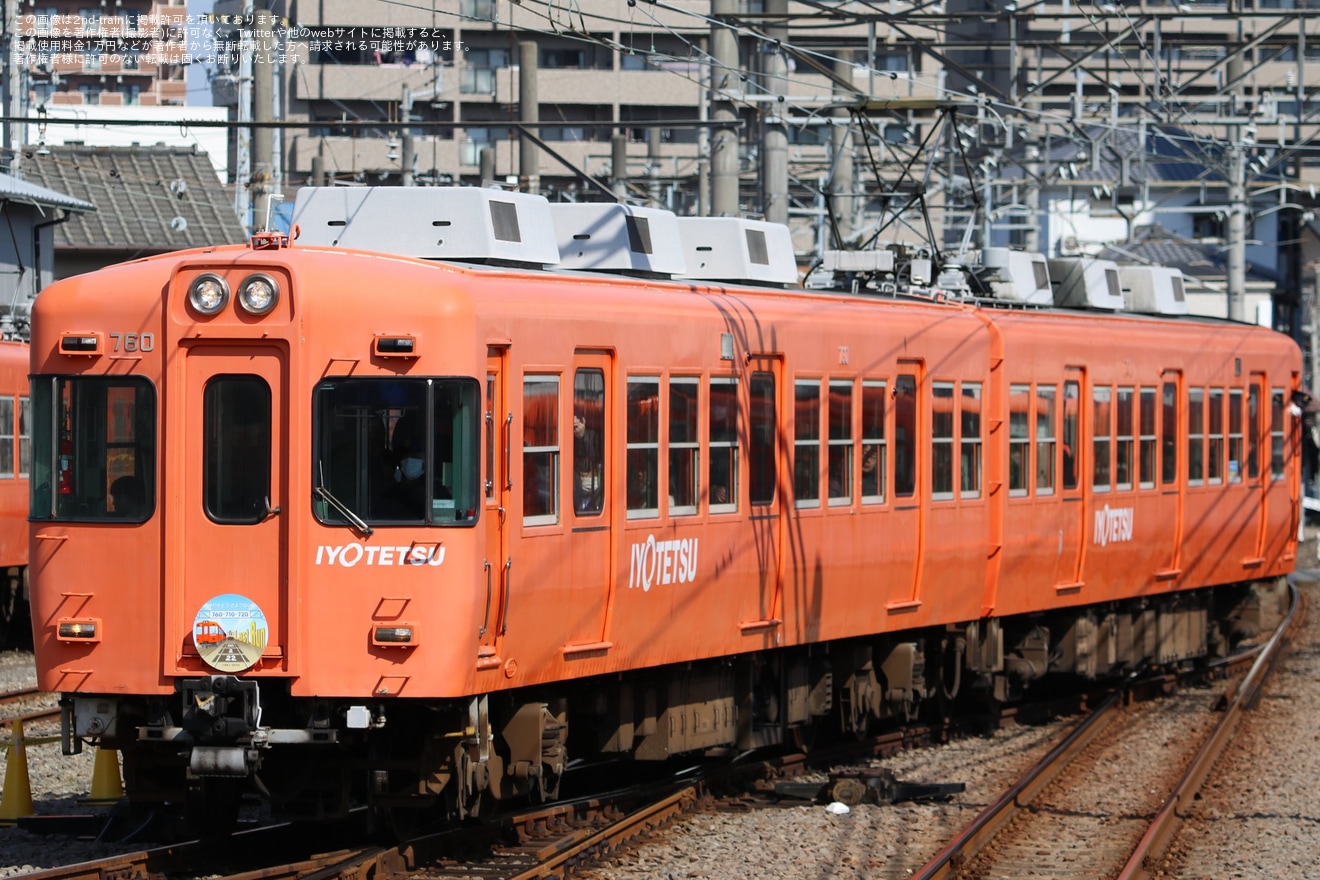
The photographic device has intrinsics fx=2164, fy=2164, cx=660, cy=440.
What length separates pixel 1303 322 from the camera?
2184 inches

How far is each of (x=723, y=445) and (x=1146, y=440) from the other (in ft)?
21.4

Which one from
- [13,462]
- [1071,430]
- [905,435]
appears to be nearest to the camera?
[905,435]

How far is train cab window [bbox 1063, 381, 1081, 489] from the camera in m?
15.8

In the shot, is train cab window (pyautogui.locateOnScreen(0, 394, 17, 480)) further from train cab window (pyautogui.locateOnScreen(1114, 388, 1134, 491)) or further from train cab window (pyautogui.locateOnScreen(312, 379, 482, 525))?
train cab window (pyautogui.locateOnScreen(312, 379, 482, 525))

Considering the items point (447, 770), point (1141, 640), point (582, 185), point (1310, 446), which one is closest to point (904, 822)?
point (447, 770)

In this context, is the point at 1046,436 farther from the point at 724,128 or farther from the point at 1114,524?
the point at 724,128

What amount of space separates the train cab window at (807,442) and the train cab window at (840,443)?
0.16 metres

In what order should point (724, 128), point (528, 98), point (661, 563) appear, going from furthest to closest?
point (528, 98)
point (724, 128)
point (661, 563)

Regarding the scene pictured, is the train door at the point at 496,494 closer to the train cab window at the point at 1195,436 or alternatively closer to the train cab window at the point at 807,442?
the train cab window at the point at 807,442

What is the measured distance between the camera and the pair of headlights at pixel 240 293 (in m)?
9.23

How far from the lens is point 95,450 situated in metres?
9.48

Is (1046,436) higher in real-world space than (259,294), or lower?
lower

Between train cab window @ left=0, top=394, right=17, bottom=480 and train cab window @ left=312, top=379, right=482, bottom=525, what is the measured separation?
10985mm

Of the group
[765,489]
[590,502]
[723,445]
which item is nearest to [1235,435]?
[765,489]
